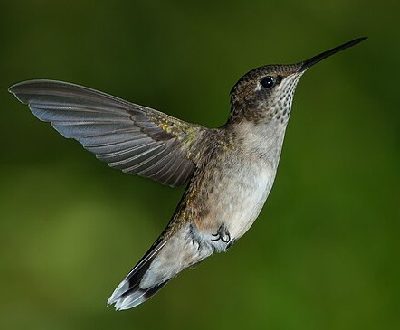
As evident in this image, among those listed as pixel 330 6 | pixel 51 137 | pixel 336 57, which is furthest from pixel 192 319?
pixel 330 6

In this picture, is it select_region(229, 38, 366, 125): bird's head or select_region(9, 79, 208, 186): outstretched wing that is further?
select_region(229, 38, 366, 125): bird's head

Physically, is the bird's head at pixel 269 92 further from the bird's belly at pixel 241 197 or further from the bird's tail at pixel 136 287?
the bird's tail at pixel 136 287

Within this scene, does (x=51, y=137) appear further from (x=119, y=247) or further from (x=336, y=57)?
(x=336, y=57)

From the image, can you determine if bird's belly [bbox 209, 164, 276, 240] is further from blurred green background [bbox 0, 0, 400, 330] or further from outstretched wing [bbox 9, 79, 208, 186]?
blurred green background [bbox 0, 0, 400, 330]

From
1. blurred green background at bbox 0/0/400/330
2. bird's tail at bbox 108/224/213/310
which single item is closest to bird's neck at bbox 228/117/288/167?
bird's tail at bbox 108/224/213/310

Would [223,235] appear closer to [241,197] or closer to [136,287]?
[241,197]

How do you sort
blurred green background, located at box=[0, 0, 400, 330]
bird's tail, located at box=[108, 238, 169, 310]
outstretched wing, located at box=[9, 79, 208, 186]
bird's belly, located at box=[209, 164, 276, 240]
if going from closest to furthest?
1. outstretched wing, located at box=[9, 79, 208, 186]
2. bird's belly, located at box=[209, 164, 276, 240]
3. bird's tail, located at box=[108, 238, 169, 310]
4. blurred green background, located at box=[0, 0, 400, 330]
